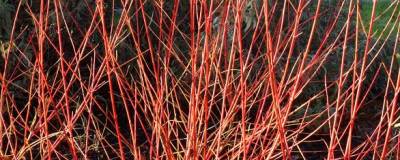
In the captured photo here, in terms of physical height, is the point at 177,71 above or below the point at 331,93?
above

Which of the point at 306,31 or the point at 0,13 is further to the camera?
the point at 306,31

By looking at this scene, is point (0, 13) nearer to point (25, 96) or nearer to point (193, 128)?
point (25, 96)

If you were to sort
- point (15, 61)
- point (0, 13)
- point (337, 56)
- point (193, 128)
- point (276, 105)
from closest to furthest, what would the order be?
point (276, 105)
point (193, 128)
point (0, 13)
point (15, 61)
point (337, 56)

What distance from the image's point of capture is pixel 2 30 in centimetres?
404

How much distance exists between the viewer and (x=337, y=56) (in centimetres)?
482

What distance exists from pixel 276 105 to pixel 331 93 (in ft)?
10.2

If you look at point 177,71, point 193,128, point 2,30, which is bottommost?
point 177,71

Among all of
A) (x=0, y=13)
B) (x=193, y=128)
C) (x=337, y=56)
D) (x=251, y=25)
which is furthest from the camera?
(x=337, y=56)

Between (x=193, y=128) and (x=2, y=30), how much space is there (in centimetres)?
227

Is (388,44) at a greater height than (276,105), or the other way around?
(276,105)

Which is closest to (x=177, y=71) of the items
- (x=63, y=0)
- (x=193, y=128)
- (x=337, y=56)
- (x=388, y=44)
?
(x=63, y=0)

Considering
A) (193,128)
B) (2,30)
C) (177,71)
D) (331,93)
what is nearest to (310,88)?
(331,93)

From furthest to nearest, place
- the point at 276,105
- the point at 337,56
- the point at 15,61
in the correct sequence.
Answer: the point at 337,56, the point at 15,61, the point at 276,105

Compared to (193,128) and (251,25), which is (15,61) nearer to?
(251,25)
